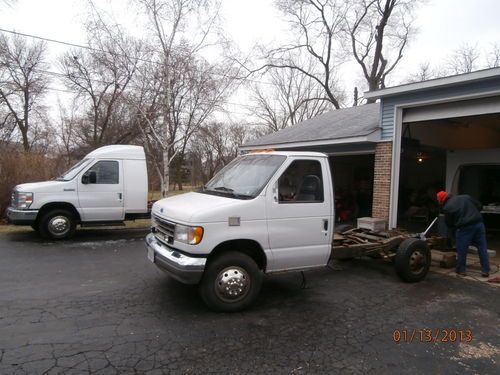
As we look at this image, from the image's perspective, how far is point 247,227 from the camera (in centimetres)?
466

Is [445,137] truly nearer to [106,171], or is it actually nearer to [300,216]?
[300,216]

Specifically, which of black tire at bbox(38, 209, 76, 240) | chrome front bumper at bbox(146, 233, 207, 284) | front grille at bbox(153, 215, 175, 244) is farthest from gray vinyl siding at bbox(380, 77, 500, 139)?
black tire at bbox(38, 209, 76, 240)

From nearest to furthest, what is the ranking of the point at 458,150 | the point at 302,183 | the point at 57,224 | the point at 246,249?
1. the point at 246,249
2. the point at 302,183
3. the point at 57,224
4. the point at 458,150

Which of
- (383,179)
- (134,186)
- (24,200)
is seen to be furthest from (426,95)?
(24,200)

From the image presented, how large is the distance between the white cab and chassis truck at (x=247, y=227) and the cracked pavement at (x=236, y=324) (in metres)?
0.57

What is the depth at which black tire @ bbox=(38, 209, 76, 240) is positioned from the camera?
9.17 m

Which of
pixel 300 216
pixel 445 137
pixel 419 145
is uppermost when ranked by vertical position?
pixel 445 137

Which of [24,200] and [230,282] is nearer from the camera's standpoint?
[230,282]

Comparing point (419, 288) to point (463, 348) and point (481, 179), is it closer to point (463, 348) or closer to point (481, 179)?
point (463, 348)

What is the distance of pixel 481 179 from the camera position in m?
11.5

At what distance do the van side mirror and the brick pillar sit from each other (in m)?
7.57

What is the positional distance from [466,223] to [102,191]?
8.60 metres

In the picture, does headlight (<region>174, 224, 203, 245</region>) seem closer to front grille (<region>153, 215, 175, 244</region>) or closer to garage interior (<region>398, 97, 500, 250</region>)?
front grille (<region>153, 215, 175, 244</region>)

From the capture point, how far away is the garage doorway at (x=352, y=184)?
14.6m
